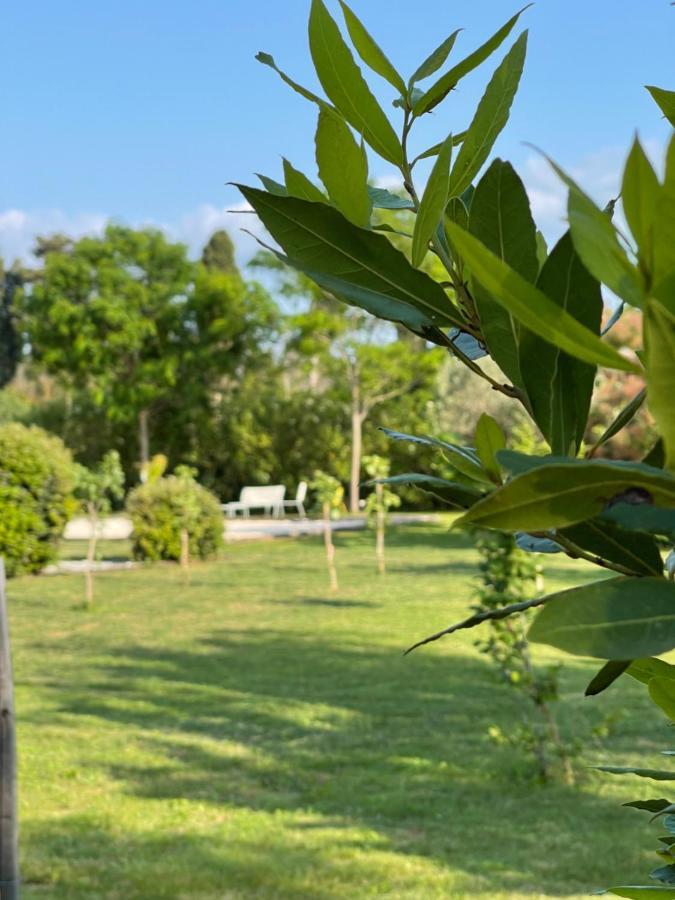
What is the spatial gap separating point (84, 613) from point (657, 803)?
1044 cm

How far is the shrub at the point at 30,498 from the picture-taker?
13.1 m

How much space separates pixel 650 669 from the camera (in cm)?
44

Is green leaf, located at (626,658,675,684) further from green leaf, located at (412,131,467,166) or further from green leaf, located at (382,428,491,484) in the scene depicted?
green leaf, located at (412,131,467,166)

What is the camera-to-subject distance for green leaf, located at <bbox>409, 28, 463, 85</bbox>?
39 centimetres

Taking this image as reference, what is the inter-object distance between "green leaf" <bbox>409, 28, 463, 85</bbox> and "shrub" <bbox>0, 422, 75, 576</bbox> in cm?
1324

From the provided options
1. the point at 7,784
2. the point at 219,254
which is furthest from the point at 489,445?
the point at 219,254

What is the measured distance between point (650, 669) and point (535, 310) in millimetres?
225

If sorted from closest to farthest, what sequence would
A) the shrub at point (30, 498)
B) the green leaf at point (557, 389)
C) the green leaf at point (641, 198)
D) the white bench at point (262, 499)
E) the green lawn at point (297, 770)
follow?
the green leaf at point (641, 198), the green leaf at point (557, 389), the green lawn at point (297, 770), the shrub at point (30, 498), the white bench at point (262, 499)

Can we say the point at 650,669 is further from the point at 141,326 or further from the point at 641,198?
the point at 141,326

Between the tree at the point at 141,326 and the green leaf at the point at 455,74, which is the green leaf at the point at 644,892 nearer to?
the green leaf at the point at 455,74

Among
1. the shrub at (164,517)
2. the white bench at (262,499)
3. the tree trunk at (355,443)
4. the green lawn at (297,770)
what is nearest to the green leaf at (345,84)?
the green lawn at (297,770)

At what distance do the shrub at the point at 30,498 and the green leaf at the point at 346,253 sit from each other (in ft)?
43.4

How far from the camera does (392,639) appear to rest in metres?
8.99

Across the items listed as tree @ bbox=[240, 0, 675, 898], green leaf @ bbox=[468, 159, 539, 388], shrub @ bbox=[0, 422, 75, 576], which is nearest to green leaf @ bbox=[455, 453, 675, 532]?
tree @ bbox=[240, 0, 675, 898]
